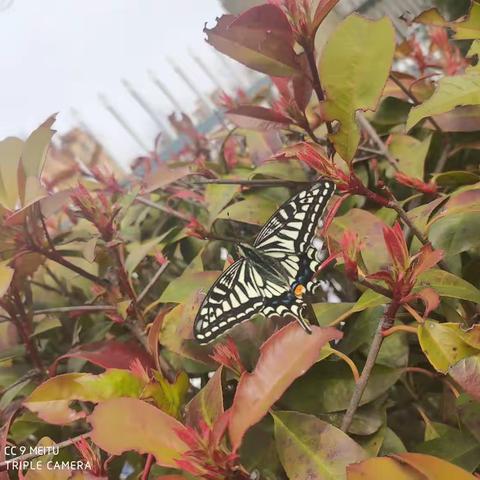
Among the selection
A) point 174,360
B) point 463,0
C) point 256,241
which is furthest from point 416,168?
point 463,0

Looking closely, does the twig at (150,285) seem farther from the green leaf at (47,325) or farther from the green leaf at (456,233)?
the green leaf at (456,233)

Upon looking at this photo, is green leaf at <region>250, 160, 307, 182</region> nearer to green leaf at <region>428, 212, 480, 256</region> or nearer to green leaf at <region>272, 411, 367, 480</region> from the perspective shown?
green leaf at <region>428, 212, 480, 256</region>

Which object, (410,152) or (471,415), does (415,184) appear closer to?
(410,152)

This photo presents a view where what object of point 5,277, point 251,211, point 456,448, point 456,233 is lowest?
point 456,448

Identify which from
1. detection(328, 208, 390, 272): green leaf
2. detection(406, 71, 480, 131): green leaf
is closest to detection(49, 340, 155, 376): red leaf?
detection(328, 208, 390, 272): green leaf

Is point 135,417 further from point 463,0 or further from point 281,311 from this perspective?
point 463,0

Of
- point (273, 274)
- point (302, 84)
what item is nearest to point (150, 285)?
point (273, 274)
